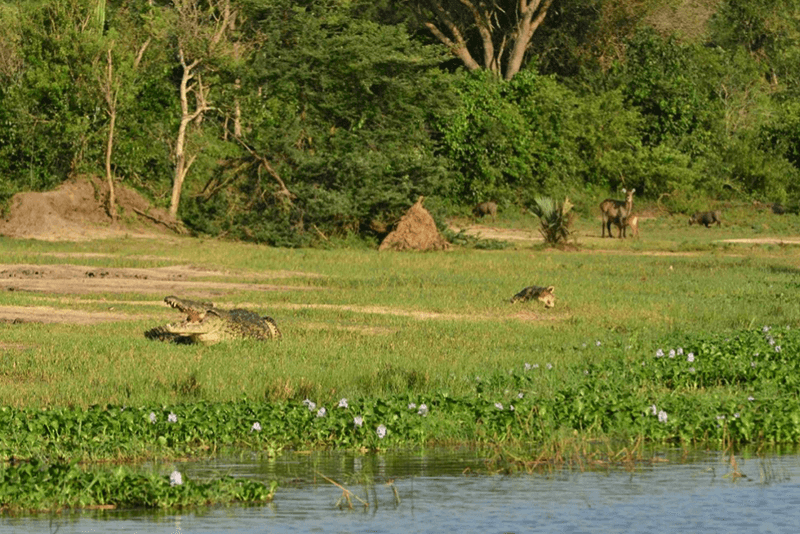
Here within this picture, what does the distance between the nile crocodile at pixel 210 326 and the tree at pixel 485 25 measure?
93.7 ft

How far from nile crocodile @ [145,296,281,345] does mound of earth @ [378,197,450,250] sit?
14005 millimetres

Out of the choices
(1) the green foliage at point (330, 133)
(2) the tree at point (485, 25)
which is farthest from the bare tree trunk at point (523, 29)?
(1) the green foliage at point (330, 133)

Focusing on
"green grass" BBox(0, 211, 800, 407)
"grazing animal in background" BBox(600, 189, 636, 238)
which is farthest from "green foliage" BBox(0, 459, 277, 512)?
"grazing animal in background" BBox(600, 189, 636, 238)

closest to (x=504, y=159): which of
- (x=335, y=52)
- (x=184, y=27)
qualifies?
(x=335, y=52)

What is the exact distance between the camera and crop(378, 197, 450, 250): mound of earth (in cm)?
2877

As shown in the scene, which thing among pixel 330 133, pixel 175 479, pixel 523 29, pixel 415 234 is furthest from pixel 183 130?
pixel 175 479

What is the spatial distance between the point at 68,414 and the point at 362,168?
66.1 feet

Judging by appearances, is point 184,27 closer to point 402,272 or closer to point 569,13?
point 402,272

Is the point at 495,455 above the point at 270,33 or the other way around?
the other way around

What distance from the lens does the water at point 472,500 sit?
743 cm

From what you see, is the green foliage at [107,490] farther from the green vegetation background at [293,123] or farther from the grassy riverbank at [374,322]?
the green vegetation background at [293,123]

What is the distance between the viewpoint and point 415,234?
94.5 ft

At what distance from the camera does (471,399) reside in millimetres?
10734

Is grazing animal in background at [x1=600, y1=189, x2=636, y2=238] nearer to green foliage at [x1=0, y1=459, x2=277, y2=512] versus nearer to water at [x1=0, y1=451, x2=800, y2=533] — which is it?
water at [x1=0, y1=451, x2=800, y2=533]
